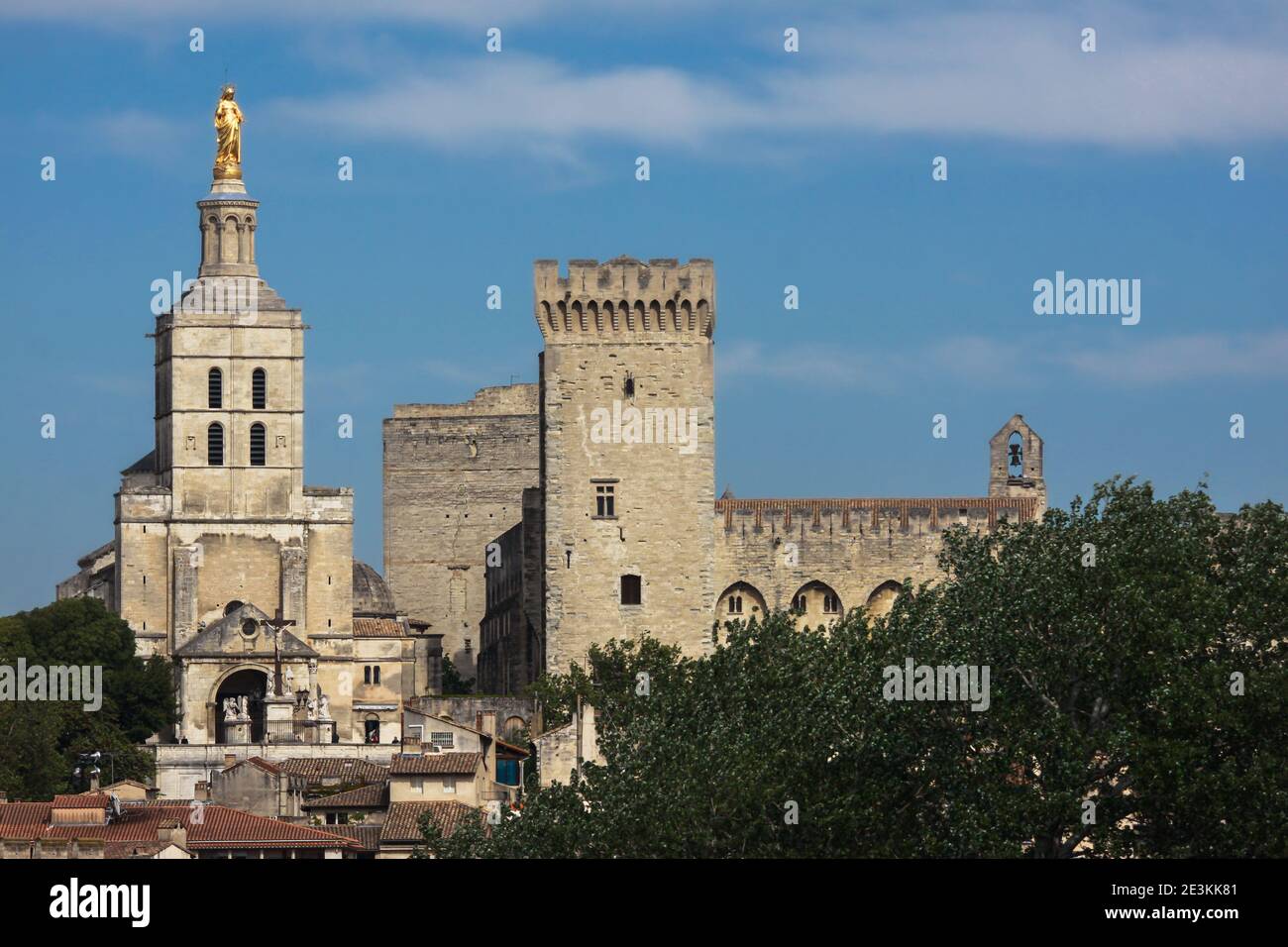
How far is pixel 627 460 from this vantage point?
7794 cm

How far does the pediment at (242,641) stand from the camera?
98875mm

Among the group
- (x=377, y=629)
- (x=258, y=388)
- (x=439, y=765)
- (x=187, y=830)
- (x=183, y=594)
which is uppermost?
(x=258, y=388)

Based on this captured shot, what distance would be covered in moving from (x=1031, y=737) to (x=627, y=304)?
1453 inches

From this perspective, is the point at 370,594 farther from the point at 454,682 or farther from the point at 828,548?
the point at 828,548

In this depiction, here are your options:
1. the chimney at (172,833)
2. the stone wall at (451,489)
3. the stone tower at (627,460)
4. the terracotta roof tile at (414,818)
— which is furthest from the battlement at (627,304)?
the stone wall at (451,489)

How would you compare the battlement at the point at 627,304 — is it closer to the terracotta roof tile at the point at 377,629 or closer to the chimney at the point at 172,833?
the chimney at the point at 172,833

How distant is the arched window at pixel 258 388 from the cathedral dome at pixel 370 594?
6.92m

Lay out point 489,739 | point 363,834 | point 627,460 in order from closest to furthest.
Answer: point 363,834, point 489,739, point 627,460

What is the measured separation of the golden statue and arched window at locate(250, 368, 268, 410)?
29.1ft

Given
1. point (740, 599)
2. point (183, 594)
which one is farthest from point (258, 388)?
point (740, 599)

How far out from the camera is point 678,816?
152 ft

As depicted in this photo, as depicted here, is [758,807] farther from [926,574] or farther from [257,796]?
[926,574]
